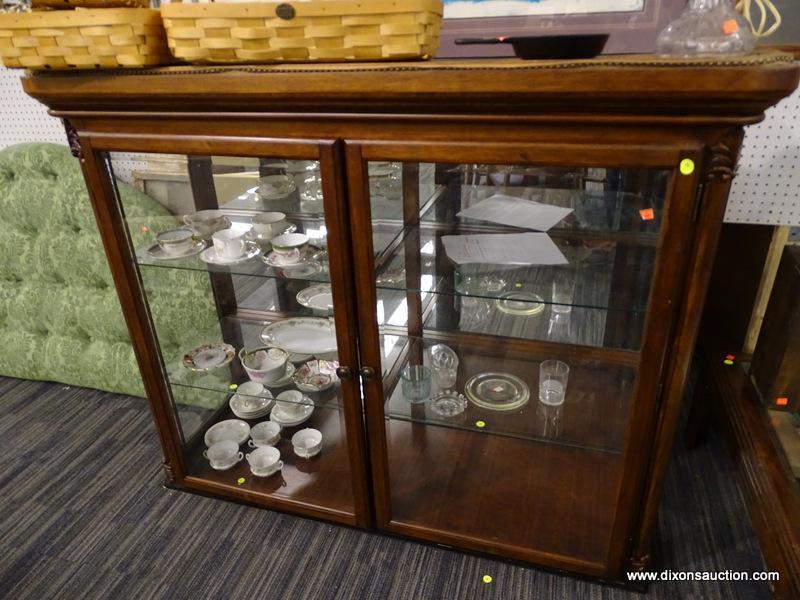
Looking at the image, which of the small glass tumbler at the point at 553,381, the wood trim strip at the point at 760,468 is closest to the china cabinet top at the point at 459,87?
the small glass tumbler at the point at 553,381

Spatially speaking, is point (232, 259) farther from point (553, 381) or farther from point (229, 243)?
point (553, 381)

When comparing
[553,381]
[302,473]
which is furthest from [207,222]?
[553,381]

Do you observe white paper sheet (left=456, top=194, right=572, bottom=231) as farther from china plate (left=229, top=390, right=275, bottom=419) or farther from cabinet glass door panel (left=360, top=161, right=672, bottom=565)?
china plate (left=229, top=390, right=275, bottom=419)

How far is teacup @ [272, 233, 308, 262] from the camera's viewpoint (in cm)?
145

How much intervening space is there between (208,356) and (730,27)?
5.03ft

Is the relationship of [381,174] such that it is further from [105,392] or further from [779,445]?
[105,392]

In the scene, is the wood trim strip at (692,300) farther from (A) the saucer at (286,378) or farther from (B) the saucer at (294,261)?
(A) the saucer at (286,378)

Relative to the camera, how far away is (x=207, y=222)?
1552 millimetres

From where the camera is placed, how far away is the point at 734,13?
0.92 m

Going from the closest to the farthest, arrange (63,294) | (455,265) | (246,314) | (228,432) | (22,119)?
(455,265), (246,314), (228,432), (22,119), (63,294)

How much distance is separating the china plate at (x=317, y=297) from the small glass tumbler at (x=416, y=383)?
28 cm

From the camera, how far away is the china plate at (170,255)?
A: 4.97ft

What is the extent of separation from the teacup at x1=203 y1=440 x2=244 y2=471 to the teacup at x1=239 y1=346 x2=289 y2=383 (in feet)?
0.84

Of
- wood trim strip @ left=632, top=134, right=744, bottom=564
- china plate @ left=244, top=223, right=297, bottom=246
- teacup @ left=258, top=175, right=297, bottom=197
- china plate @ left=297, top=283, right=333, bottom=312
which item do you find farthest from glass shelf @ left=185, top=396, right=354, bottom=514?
wood trim strip @ left=632, top=134, right=744, bottom=564
